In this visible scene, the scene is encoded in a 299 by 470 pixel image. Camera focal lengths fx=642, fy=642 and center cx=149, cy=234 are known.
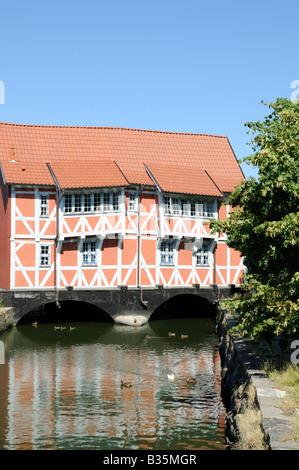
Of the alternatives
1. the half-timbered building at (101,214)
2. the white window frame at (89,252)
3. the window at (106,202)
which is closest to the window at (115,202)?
the half-timbered building at (101,214)

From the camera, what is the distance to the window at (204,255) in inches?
1607

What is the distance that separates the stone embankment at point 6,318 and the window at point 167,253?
9.91m

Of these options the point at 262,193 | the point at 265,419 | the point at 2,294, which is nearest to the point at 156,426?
the point at 265,419

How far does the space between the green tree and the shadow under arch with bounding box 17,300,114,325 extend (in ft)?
71.0

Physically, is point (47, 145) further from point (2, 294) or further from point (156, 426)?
point (156, 426)

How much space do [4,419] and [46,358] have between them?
373 inches

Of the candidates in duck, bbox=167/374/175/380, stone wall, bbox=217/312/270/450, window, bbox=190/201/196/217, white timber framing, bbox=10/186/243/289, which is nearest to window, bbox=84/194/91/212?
white timber framing, bbox=10/186/243/289

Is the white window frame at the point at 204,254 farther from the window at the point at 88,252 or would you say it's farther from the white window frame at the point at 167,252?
the window at the point at 88,252

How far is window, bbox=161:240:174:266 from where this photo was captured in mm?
39969

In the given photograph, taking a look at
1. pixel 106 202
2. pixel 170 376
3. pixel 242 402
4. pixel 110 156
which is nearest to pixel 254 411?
pixel 242 402

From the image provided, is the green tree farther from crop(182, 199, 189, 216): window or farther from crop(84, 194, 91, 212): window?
crop(182, 199, 189, 216): window

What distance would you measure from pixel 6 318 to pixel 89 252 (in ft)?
22.1

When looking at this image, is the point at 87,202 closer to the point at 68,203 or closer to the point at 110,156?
the point at 68,203
